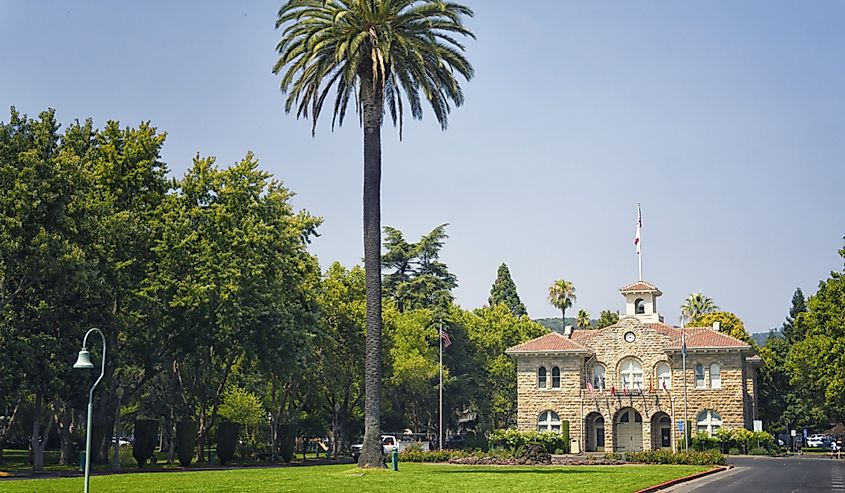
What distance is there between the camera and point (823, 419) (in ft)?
332

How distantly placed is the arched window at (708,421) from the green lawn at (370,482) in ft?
118

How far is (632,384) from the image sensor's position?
84.0 meters

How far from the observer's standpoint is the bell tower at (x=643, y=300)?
288 ft

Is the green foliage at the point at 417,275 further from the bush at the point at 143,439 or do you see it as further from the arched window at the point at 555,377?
the bush at the point at 143,439

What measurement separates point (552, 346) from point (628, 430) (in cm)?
948

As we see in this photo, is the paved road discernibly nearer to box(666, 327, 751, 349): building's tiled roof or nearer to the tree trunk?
the tree trunk

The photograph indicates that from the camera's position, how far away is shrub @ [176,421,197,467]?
2165 inches

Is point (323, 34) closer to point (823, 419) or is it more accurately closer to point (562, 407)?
point (562, 407)

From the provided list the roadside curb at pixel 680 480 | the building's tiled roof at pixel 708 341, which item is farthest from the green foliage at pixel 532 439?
the roadside curb at pixel 680 480

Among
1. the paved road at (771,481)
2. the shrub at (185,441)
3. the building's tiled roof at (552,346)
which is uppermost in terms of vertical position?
the building's tiled roof at (552,346)

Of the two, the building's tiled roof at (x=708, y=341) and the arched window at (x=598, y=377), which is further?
the arched window at (x=598, y=377)

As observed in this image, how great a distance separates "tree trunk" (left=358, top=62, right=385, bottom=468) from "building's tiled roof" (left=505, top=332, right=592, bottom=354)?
42.1m

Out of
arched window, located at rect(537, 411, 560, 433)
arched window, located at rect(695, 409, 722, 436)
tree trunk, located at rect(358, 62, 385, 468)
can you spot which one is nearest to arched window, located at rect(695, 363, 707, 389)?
arched window, located at rect(695, 409, 722, 436)

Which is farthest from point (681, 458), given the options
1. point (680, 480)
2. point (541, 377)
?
point (541, 377)
